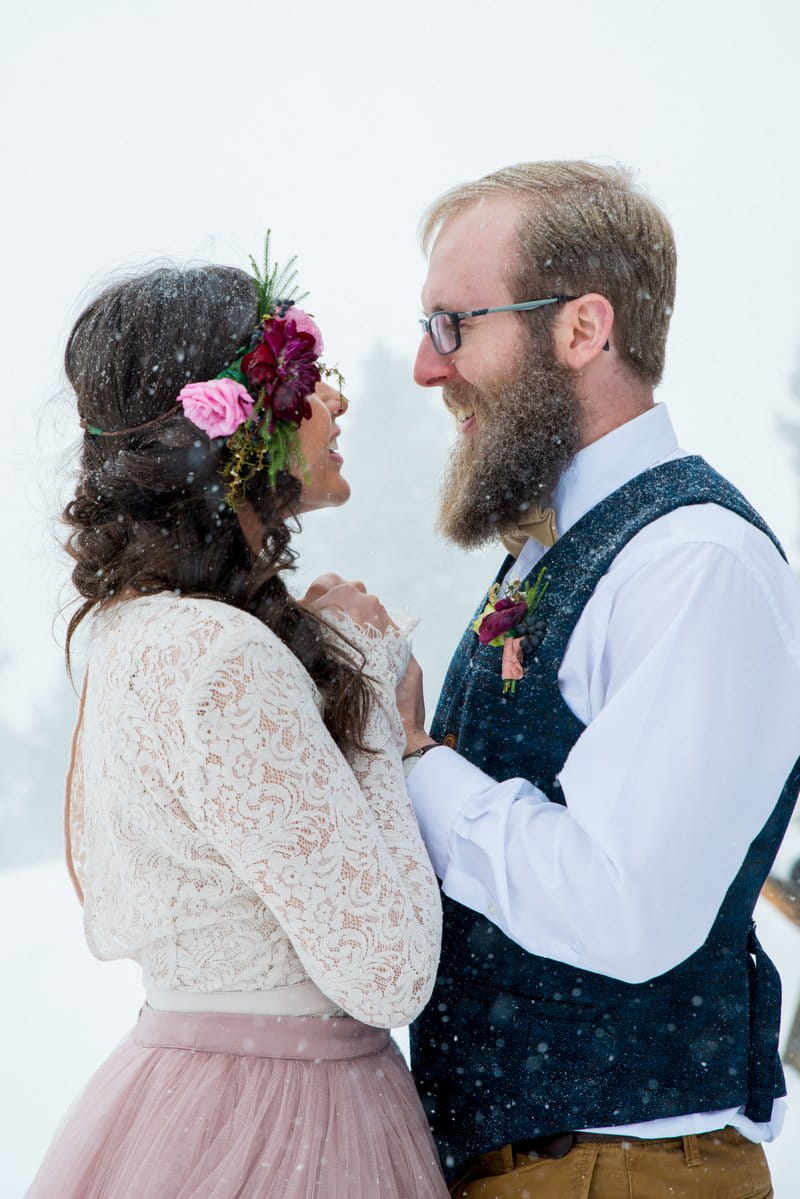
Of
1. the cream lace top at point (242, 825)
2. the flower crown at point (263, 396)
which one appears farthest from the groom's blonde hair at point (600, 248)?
the cream lace top at point (242, 825)

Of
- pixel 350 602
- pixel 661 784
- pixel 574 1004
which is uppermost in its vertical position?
pixel 350 602

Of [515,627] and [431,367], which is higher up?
[431,367]

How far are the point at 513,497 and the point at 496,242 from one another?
15.7 inches

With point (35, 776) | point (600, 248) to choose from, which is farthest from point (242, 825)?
point (35, 776)

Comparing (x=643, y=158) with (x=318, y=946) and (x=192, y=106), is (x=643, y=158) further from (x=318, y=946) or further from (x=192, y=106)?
(x=318, y=946)

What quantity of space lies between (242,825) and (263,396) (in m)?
0.57

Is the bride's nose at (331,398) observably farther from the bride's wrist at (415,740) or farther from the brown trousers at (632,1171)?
the brown trousers at (632,1171)

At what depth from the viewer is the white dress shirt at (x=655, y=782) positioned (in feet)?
4.23

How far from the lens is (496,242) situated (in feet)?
5.73

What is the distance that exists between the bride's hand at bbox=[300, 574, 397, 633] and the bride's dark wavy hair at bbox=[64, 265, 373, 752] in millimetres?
75

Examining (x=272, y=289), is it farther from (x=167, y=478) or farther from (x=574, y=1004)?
(x=574, y=1004)

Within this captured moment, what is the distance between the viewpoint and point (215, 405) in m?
1.41

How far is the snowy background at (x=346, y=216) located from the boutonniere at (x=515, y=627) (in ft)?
2.10

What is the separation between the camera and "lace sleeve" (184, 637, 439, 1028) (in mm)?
1239
